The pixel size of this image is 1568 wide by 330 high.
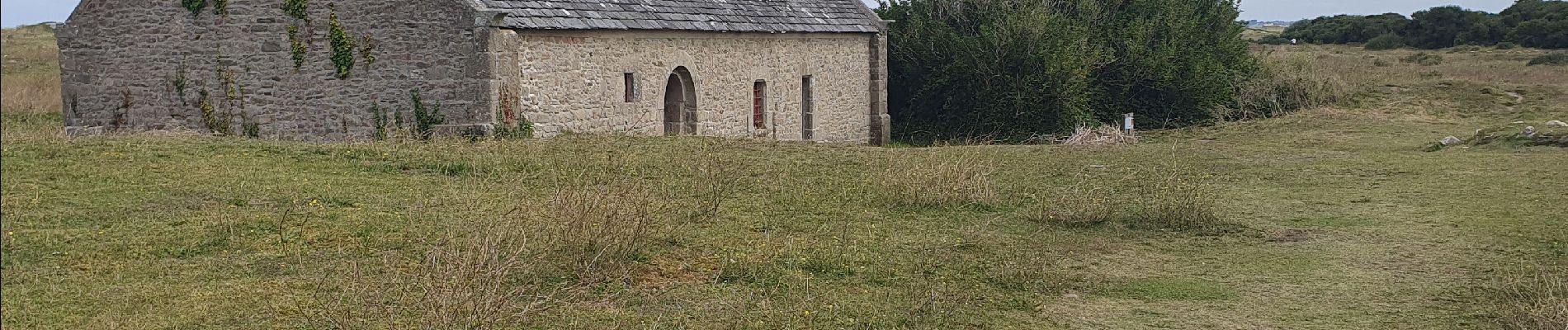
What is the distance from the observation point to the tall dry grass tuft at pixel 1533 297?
7.16 m

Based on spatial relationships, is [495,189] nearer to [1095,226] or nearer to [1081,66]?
[1095,226]

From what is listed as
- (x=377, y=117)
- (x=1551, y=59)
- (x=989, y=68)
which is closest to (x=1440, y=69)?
(x=1551, y=59)

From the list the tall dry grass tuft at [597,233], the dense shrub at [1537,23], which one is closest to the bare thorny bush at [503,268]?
the tall dry grass tuft at [597,233]

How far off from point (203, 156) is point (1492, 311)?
1047 centimetres

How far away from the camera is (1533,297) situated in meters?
7.93

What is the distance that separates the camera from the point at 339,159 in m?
13.4

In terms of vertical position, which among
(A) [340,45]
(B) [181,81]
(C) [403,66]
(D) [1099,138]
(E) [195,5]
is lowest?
(D) [1099,138]

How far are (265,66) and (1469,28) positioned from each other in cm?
4376

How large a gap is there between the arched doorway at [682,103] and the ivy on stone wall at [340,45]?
4.64 meters

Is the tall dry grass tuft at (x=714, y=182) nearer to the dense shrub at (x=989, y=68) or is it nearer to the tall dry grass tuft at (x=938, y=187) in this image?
the tall dry grass tuft at (x=938, y=187)

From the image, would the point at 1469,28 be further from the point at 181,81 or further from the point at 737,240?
Answer: the point at 737,240

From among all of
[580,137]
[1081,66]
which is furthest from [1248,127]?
[580,137]

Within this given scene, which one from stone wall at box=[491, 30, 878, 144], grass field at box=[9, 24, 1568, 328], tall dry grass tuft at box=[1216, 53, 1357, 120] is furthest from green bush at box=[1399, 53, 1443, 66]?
grass field at box=[9, 24, 1568, 328]

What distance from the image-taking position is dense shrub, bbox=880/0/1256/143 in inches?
979
